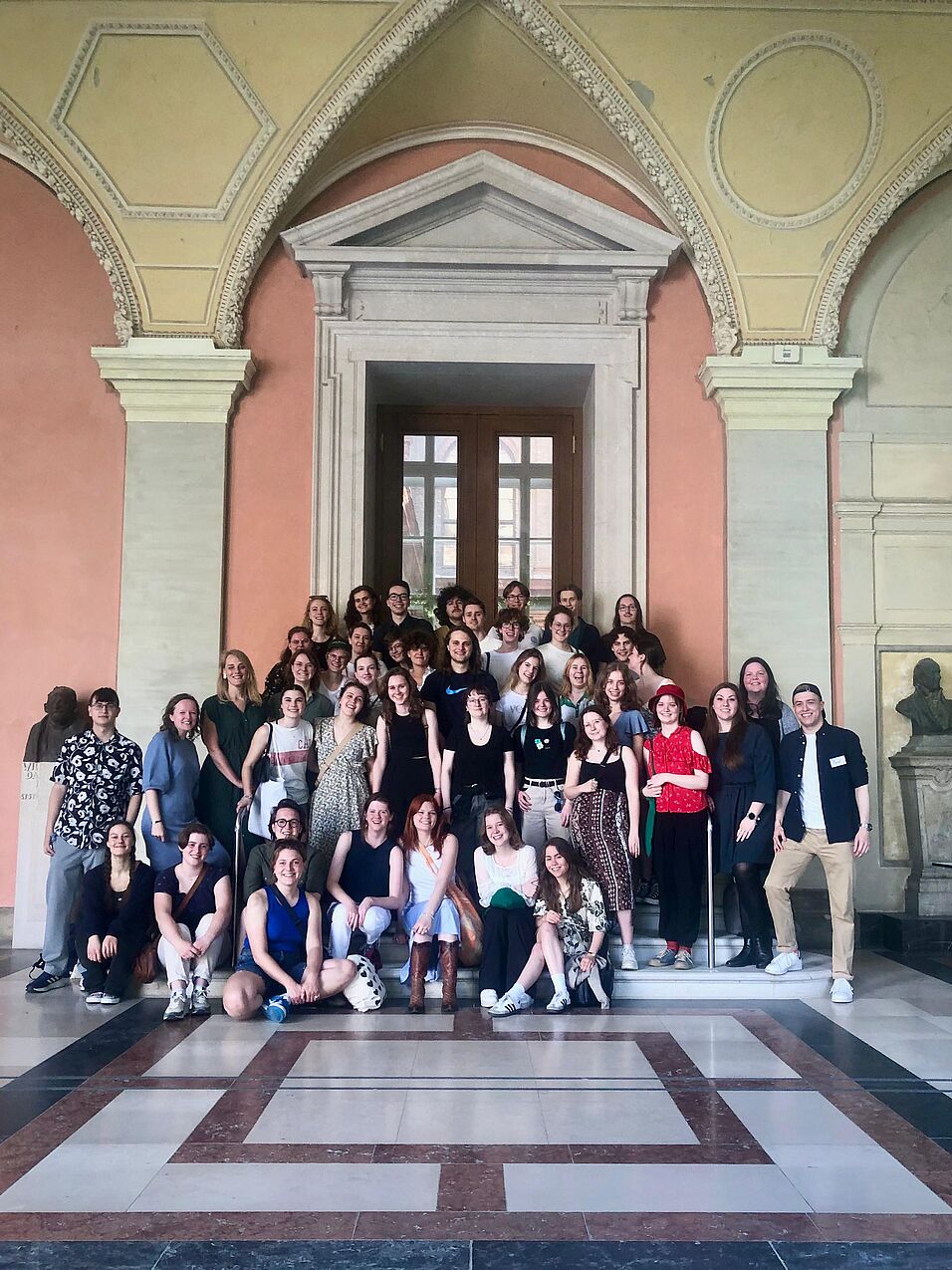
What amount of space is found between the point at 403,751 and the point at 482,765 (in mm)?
459

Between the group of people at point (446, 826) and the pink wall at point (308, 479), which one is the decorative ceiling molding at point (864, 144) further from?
the group of people at point (446, 826)

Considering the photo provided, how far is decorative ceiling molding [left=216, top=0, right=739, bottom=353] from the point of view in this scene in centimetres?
849

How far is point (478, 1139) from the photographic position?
401 centimetres

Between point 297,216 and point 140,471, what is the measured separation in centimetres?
238

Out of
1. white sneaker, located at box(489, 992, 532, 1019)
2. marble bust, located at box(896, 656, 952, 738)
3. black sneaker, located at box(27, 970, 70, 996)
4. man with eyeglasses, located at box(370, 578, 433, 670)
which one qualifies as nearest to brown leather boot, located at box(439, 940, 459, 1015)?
white sneaker, located at box(489, 992, 532, 1019)

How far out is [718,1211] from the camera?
3367 mm

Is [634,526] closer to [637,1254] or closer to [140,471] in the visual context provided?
[140,471]

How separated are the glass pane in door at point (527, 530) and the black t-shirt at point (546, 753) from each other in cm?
314

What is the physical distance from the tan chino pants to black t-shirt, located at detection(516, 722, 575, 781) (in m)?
1.31

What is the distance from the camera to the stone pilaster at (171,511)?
8.62 metres

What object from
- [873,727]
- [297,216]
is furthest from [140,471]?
[873,727]

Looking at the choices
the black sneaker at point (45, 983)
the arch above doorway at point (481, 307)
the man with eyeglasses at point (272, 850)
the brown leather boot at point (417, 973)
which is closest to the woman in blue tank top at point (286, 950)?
the man with eyeglasses at point (272, 850)

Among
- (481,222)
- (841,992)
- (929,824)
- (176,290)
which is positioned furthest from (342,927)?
(481,222)

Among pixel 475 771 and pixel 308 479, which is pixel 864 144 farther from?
pixel 475 771
